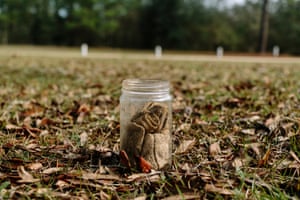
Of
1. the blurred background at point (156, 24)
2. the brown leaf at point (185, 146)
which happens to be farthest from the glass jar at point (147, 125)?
the blurred background at point (156, 24)

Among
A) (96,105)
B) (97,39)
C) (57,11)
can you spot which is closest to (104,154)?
(96,105)

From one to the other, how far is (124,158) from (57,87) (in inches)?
133

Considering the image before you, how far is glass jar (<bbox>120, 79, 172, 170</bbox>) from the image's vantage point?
6.27 ft

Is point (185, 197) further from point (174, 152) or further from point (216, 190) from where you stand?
point (174, 152)

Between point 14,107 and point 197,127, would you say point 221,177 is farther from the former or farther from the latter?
point 14,107

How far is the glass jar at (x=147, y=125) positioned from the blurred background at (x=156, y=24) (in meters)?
26.4

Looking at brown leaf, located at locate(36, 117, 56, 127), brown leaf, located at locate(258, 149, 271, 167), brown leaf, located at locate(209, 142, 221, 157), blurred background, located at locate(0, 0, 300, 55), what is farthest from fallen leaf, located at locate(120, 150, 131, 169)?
blurred background, located at locate(0, 0, 300, 55)

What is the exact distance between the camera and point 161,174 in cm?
187

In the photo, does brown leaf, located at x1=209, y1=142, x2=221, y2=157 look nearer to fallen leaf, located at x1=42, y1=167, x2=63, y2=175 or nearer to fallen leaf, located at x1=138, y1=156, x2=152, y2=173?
fallen leaf, located at x1=138, y1=156, x2=152, y2=173

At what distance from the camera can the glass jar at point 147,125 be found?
1910mm

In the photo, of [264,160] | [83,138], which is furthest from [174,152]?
[83,138]

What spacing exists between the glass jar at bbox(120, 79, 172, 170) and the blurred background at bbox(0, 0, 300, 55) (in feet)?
86.7

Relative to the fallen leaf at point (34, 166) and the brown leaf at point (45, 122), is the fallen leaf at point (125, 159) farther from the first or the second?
the brown leaf at point (45, 122)

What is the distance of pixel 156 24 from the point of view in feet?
131
